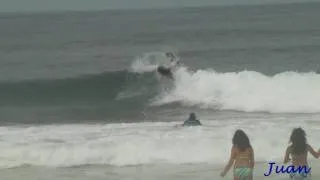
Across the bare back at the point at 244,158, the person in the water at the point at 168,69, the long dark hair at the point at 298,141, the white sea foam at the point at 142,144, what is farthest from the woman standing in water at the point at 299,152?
the person in the water at the point at 168,69

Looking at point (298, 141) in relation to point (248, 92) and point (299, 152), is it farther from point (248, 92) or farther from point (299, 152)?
point (248, 92)

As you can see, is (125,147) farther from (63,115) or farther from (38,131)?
(63,115)

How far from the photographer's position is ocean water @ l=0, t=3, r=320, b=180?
Result: 13.8 meters

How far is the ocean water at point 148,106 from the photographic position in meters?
13.8

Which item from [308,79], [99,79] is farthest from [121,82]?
[308,79]

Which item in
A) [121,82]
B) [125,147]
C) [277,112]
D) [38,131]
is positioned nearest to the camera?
[125,147]

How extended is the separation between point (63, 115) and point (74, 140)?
23.8 feet

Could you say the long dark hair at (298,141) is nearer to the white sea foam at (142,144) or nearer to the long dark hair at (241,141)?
the long dark hair at (241,141)

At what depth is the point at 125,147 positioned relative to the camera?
14539 mm

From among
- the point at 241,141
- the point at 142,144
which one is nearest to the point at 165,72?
the point at 142,144

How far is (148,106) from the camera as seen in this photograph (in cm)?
2397

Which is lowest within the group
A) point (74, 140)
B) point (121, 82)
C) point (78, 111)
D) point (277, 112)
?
point (74, 140)

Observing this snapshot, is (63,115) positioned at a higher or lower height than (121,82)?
lower

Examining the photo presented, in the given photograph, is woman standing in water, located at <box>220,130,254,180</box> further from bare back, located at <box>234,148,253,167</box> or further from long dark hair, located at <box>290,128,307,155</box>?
long dark hair, located at <box>290,128,307,155</box>
